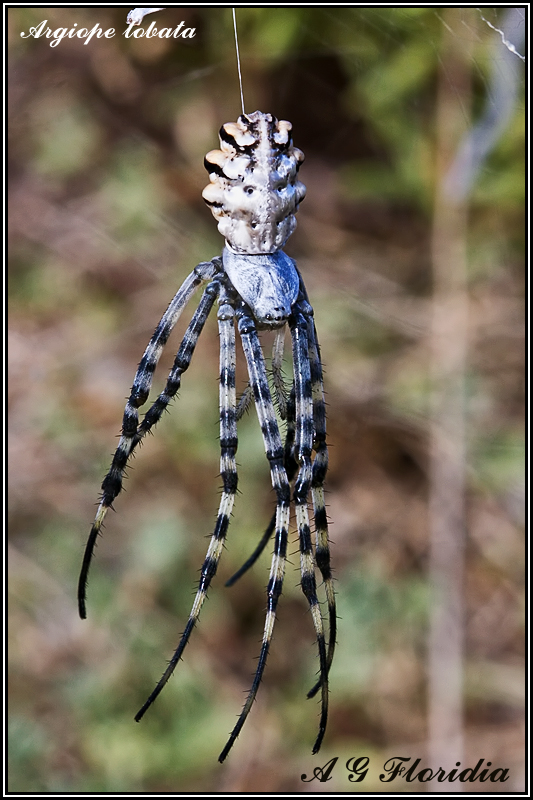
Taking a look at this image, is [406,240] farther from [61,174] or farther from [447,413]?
[61,174]

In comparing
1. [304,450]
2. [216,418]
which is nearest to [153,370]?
[304,450]

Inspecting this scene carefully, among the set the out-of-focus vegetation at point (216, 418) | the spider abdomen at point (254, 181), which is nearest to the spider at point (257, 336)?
the spider abdomen at point (254, 181)

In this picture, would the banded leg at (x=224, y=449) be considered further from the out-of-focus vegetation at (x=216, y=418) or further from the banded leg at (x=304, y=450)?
the out-of-focus vegetation at (x=216, y=418)

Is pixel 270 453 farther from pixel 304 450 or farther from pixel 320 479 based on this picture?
pixel 320 479

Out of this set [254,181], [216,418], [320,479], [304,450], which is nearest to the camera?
[254,181]

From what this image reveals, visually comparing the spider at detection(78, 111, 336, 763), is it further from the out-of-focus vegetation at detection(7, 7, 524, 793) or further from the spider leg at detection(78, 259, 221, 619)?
the out-of-focus vegetation at detection(7, 7, 524, 793)
